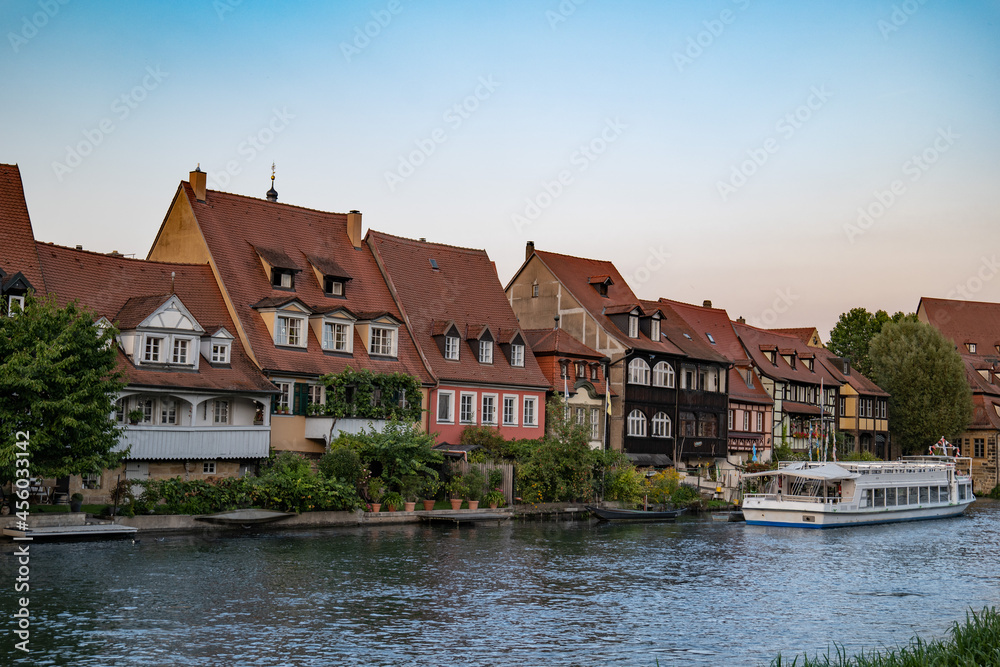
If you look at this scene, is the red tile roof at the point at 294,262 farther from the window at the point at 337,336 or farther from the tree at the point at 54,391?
the tree at the point at 54,391

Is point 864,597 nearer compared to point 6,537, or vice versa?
point 864,597

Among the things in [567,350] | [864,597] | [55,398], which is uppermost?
[567,350]

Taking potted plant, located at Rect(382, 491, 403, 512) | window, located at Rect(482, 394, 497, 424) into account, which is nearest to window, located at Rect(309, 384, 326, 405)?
potted plant, located at Rect(382, 491, 403, 512)

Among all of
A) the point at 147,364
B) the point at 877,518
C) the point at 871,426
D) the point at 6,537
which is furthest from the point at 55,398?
the point at 871,426

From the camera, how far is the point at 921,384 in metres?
89.5

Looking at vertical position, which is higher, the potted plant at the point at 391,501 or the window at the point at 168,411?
the window at the point at 168,411

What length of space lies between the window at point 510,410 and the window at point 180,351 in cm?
1893

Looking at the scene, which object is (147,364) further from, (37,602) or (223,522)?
(37,602)

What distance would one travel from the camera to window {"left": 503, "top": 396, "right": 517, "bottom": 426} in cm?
5619

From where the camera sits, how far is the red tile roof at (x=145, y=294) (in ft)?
135

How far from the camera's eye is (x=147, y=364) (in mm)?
40906

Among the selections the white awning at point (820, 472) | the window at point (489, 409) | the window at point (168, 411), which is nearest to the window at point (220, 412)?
the window at point (168, 411)

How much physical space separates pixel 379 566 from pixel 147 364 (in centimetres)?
1475

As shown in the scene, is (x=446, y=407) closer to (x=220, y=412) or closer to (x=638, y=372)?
(x=220, y=412)
